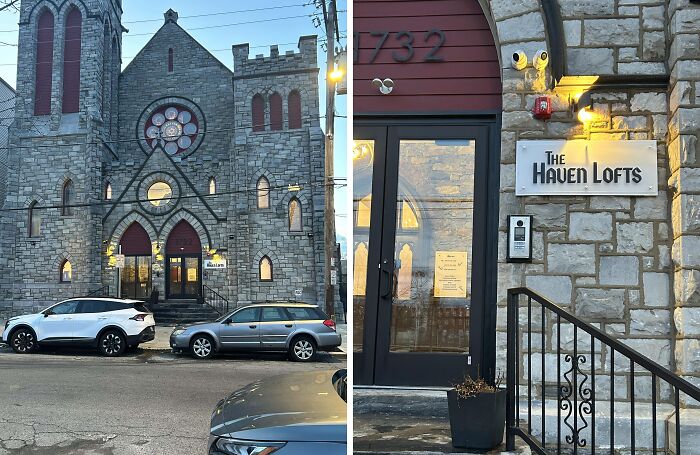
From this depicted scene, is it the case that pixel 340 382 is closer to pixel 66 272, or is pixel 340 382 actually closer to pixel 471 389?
pixel 66 272

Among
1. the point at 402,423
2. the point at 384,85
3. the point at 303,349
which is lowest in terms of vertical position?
the point at 402,423

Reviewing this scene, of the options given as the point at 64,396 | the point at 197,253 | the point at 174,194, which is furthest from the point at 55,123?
the point at 64,396

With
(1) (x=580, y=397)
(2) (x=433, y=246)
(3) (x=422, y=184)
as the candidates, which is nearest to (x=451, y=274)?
(2) (x=433, y=246)

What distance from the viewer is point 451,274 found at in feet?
11.9

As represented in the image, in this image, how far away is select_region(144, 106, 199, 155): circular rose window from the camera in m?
1.31

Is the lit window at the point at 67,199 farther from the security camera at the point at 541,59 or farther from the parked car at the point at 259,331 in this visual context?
the security camera at the point at 541,59

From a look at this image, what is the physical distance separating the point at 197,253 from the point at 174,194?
0.13m

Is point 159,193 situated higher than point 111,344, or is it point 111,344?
point 159,193

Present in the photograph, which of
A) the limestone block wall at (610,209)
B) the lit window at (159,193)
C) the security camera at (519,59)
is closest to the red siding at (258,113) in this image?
the lit window at (159,193)

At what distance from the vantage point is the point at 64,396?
1299mm

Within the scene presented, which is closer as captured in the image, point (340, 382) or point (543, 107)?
point (340, 382)

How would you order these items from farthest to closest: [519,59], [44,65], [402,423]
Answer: [519,59] → [402,423] → [44,65]

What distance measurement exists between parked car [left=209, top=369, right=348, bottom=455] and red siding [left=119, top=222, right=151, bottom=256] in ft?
1.17

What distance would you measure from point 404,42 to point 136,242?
8.90 feet
